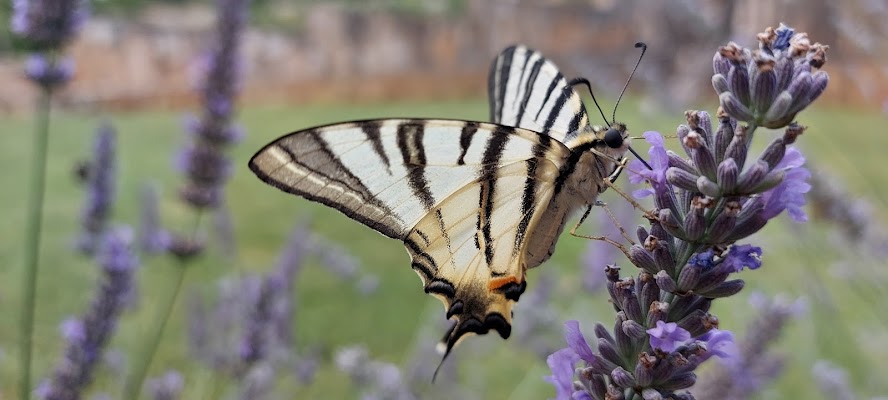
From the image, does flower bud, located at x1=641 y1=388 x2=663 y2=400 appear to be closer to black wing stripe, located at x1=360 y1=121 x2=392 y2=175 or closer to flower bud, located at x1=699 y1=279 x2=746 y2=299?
flower bud, located at x1=699 y1=279 x2=746 y2=299

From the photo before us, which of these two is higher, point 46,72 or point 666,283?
point 666,283

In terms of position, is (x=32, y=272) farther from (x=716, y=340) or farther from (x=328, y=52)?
(x=328, y=52)

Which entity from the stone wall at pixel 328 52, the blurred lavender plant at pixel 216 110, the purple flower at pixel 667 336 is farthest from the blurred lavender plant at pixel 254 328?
the stone wall at pixel 328 52

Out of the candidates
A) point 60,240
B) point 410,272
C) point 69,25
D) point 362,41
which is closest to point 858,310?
point 410,272

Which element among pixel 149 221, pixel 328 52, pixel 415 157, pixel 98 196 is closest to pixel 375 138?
pixel 415 157

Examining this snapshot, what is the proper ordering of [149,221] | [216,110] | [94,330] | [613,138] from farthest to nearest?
[149,221], [216,110], [94,330], [613,138]

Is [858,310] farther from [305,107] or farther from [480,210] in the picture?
[305,107]

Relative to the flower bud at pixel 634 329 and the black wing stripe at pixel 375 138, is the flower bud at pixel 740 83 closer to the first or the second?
the flower bud at pixel 634 329

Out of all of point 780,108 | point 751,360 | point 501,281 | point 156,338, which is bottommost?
point 156,338
